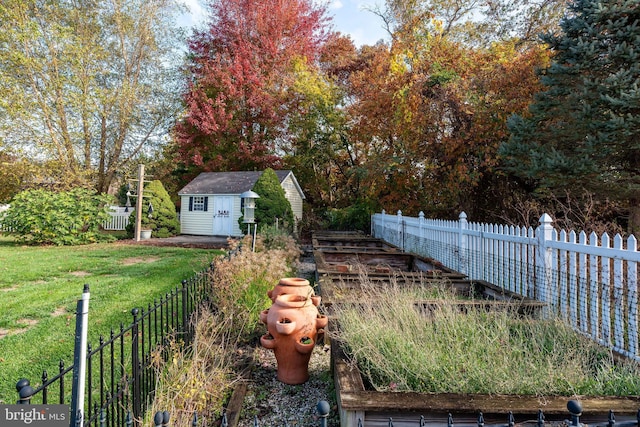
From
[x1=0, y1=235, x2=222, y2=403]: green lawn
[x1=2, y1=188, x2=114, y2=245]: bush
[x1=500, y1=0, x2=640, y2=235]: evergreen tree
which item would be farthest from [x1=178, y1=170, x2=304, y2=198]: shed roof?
[x1=500, y1=0, x2=640, y2=235]: evergreen tree

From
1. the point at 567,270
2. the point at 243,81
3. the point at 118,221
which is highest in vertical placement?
the point at 243,81

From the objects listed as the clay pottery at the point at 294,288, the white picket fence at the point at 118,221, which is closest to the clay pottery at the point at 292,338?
the clay pottery at the point at 294,288

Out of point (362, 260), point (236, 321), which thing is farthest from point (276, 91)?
point (236, 321)

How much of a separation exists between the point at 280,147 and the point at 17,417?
23.2 metres

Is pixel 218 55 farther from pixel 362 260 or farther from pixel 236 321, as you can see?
pixel 236 321

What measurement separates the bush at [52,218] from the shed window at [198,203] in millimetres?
5412

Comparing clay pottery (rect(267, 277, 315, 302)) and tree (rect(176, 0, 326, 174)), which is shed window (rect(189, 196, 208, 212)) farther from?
clay pottery (rect(267, 277, 315, 302))

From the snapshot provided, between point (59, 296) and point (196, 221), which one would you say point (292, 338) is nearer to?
point (59, 296)

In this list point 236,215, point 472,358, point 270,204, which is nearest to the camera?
point 472,358

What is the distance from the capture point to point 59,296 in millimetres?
5770

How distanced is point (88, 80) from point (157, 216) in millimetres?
7476

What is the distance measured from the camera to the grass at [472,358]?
2250 millimetres

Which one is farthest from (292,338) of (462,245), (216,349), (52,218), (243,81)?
(243,81)

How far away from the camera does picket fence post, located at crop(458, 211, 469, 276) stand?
602 centimetres
